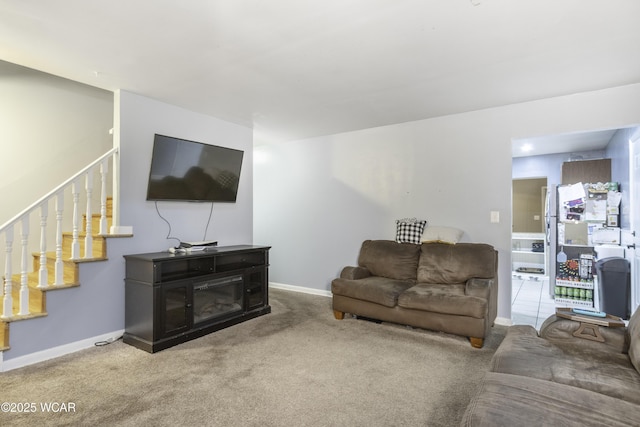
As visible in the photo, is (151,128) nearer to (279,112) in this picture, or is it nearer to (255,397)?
(279,112)

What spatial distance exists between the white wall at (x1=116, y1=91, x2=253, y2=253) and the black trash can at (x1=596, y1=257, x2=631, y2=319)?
4.25 m

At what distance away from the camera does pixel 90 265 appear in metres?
3.04

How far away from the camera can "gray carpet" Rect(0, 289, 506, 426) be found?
1.95 meters

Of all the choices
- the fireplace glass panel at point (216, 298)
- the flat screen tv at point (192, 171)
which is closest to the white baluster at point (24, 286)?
the flat screen tv at point (192, 171)

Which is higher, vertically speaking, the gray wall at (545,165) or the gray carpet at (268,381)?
the gray wall at (545,165)

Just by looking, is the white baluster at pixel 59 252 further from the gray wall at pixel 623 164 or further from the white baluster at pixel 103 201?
the gray wall at pixel 623 164

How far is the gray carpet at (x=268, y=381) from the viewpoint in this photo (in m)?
1.95

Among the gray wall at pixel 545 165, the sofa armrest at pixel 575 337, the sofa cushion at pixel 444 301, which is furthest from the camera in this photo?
the gray wall at pixel 545 165

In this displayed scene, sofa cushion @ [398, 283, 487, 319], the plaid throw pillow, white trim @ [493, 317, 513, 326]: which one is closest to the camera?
sofa cushion @ [398, 283, 487, 319]

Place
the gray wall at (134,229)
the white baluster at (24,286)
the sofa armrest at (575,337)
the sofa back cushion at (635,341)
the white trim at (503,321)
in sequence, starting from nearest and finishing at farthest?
1. the sofa back cushion at (635,341)
2. the sofa armrest at (575,337)
3. the white baluster at (24,286)
4. the gray wall at (134,229)
5. the white trim at (503,321)

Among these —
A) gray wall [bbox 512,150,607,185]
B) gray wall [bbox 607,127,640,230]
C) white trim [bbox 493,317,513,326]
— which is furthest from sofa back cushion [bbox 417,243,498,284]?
gray wall [bbox 512,150,607,185]

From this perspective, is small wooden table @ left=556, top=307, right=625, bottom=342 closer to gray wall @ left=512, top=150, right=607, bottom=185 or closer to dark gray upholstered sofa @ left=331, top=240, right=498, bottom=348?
dark gray upholstered sofa @ left=331, top=240, right=498, bottom=348

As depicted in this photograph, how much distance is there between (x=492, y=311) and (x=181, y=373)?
9.10 feet

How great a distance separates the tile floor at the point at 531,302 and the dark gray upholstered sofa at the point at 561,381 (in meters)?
1.79
